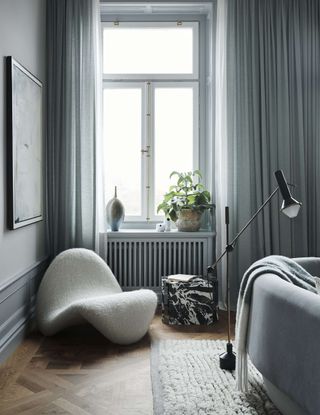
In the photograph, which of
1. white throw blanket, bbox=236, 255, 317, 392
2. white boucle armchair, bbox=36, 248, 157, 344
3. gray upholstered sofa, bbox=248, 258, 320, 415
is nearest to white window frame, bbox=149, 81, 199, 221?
white boucle armchair, bbox=36, 248, 157, 344

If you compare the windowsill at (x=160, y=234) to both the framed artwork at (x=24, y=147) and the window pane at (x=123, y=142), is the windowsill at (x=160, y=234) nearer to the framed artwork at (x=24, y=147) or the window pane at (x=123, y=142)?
the window pane at (x=123, y=142)

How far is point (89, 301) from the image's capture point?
2836 millimetres

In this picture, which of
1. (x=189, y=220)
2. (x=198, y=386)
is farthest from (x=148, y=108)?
(x=198, y=386)

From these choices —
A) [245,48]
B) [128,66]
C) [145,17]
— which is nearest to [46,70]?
[128,66]

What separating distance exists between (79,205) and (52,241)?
381mm

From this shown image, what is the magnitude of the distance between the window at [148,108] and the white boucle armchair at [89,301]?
88cm

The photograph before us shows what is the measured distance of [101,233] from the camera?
3.73 m

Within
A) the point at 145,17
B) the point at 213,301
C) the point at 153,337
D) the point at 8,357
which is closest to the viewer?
the point at 8,357

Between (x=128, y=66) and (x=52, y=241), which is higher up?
(x=128, y=66)

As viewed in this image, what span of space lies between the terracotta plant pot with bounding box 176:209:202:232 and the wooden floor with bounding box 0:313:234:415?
3.02 ft

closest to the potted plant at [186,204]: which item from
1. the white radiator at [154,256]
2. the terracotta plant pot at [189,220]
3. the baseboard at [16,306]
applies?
the terracotta plant pot at [189,220]

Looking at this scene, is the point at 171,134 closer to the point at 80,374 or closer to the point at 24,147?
the point at 24,147

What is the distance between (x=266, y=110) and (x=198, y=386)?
94.4 inches

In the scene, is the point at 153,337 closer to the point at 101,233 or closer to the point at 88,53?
the point at 101,233
